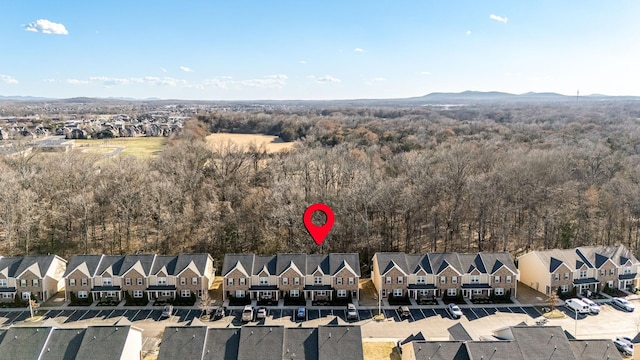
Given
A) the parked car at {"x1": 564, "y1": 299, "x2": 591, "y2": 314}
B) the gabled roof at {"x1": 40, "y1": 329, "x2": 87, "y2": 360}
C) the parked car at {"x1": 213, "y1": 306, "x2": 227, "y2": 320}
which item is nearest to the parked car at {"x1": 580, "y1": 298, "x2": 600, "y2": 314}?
the parked car at {"x1": 564, "y1": 299, "x2": 591, "y2": 314}

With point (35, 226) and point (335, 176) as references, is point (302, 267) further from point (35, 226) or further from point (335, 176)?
point (35, 226)

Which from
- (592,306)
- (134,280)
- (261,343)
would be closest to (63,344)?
(134,280)

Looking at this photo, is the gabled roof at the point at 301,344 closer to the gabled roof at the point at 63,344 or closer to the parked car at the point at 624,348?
the gabled roof at the point at 63,344

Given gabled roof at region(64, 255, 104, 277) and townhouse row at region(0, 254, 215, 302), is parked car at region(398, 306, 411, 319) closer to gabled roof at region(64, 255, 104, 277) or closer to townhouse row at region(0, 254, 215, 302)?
townhouse row at region(0, 254, 215, 302)

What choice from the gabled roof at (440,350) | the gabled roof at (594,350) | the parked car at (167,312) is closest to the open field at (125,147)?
the parked car at (167,312)

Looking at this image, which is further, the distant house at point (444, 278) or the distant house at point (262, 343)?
the distant house at point (444, 278)

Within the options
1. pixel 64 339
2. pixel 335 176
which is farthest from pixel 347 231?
pixel 64 339
